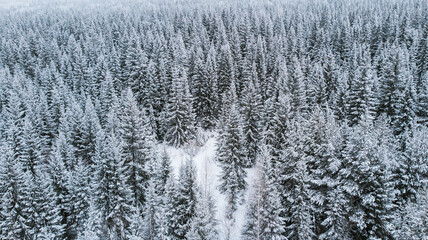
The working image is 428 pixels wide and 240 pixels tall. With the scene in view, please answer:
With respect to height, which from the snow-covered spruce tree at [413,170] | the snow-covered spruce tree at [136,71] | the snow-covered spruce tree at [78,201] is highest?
the snow-covered spruce tree at [136,71]

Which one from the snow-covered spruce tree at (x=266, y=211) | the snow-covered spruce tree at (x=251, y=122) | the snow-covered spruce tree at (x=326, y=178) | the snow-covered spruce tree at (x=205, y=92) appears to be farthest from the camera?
the snow-covered spruce tree at (x=205, y=92)

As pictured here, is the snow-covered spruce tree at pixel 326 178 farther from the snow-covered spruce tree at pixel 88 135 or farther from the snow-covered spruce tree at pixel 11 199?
the snow-covered spruce tree at pixel 88 135

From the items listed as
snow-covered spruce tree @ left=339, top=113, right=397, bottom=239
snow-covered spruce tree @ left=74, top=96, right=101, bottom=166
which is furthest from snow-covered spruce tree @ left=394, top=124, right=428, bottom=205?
snow-covered spruce tree @ left=74, top=96, right=101, bottom=166

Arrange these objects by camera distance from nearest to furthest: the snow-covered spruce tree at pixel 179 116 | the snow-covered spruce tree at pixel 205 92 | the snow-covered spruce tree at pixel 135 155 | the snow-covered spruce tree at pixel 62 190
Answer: the snow-covered spruce tree at pixel 62 190
the snow-covered spruce tree at pixel 135 155
the snow-covered spruce tree at pixel 179 116
the snow-covered spruce tree at pixel 205 92

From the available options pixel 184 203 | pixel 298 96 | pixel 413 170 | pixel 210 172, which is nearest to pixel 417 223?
pixel 413 170

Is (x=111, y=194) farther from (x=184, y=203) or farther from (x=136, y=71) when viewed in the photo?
(x=136, y=71)

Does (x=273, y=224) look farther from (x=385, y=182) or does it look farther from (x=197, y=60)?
(x=197, y=60)

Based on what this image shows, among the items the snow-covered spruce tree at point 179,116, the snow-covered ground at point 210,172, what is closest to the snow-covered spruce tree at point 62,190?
the snow-covered ground at point 210,172
